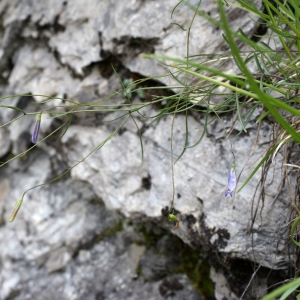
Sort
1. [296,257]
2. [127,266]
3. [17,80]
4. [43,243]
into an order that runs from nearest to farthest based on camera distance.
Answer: [296,257] → [127,266] → [43,243] → [17,80]

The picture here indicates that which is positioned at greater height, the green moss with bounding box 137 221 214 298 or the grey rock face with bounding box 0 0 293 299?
the grey rock face with bounding box 0 0 293 299

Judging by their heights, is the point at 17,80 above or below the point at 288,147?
above

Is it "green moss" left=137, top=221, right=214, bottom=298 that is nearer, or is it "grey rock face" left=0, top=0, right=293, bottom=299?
"grey rock face" left=0, top=0, right=293, bottom=299

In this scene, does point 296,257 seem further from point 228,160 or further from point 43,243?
point 43,243

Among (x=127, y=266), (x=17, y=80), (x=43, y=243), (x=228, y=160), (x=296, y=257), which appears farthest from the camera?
(x=17, y=80)

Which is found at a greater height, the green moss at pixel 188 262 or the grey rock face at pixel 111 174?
the grey rock face at pixel 111 174

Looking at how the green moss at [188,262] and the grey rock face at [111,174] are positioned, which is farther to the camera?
the green moss at [188,262]

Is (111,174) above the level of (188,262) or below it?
above

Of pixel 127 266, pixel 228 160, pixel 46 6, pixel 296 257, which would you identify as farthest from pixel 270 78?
pixel 46 6
